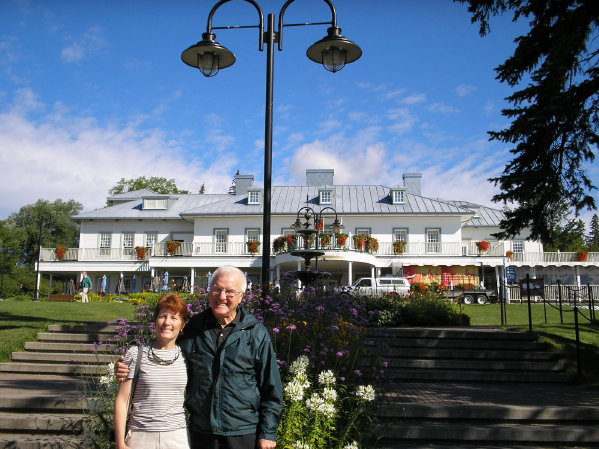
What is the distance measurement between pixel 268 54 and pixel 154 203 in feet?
115

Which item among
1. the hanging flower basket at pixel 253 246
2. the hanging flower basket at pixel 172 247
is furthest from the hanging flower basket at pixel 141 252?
the hanging flower basket at pixel 253 246

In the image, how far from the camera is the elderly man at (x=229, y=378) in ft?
9.02

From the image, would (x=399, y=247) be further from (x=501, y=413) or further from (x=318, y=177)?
(x=501, y=413)

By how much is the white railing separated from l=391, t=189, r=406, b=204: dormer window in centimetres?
376

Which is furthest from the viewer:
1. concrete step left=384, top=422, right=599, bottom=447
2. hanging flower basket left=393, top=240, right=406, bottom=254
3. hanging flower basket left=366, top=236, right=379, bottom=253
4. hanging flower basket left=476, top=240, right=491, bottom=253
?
hanging flower basket left=393, top=240, right=406, bottom=254

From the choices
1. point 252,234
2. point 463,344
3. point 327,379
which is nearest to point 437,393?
point 463,344

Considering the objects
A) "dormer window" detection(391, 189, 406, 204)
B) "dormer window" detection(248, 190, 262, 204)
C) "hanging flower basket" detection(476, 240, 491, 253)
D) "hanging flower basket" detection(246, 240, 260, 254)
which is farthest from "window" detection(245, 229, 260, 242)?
"hanging flower basket" detection(476, 240, 491, 253)

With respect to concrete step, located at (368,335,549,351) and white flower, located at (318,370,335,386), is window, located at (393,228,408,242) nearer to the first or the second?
concrete step, located at (368,335,549,351)

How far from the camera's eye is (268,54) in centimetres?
624

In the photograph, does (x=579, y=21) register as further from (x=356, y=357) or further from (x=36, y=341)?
(x=36, y=341)

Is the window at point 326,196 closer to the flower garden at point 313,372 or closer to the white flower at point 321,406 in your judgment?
the flower garden at point 313,372

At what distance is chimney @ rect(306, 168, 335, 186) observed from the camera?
4016 cm

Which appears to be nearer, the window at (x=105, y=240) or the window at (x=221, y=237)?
the window at (x=221, y=237)

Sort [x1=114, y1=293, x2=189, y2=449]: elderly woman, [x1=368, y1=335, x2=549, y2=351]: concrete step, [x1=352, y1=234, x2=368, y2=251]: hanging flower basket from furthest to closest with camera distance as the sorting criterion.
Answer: [x1=352, y1=234, x2=368, y2=251]: hanging flower basket, [x1=368, y1=335, x2=549, y2=351]: concrete step, [x1=114, y1=293, x2=189, y2=449]: elderly woman
